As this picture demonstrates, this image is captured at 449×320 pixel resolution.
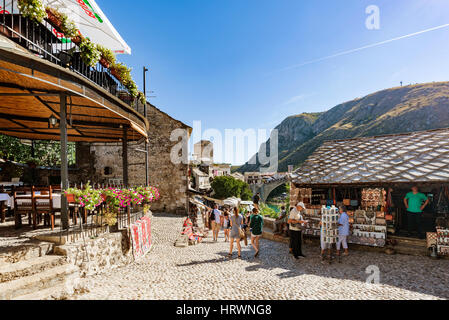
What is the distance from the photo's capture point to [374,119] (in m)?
106

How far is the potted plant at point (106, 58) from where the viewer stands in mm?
6061

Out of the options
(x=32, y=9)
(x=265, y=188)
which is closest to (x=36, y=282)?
(x=32, y=9)

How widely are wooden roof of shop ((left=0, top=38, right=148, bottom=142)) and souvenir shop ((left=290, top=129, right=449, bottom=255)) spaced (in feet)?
22.3

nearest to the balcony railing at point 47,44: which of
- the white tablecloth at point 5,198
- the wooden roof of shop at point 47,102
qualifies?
the wooden roof of shop at point 47,102

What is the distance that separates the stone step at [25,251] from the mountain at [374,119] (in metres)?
97.3

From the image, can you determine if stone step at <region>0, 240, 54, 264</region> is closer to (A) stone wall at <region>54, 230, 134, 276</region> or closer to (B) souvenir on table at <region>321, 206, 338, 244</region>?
(A) stone wall at <region>54, 230, 134, 276</region>

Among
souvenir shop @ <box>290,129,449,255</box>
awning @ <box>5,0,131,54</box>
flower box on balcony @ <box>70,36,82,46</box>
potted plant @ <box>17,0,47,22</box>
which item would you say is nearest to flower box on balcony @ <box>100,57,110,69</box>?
flower box on balcony @ <box>70,36,82,46</box>

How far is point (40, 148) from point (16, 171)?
6.81 m

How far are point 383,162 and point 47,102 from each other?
435 inches

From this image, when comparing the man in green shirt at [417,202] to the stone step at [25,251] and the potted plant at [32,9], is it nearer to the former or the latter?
the stone step at [25,251]

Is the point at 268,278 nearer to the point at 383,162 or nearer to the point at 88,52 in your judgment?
the point at 383,162
